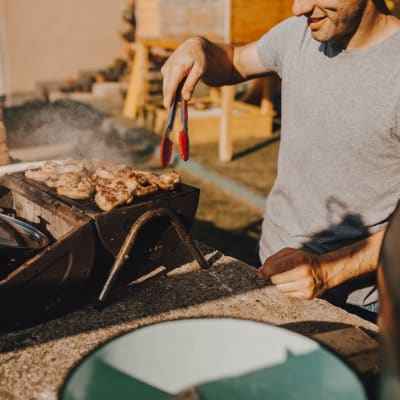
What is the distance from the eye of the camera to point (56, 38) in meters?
15.5

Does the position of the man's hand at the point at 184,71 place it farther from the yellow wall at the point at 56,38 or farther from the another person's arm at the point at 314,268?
the yellow wall at the point at 56,38

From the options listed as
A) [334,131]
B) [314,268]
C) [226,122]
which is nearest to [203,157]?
[226,122]

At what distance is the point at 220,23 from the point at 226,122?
1669 millimetres

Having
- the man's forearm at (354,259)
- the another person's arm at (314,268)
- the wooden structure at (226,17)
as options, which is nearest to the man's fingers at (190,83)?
the another person's arm at (314,268)

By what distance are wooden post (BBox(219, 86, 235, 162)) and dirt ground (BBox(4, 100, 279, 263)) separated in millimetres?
186

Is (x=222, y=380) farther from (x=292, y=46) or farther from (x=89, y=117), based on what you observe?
(x=89, y=117)

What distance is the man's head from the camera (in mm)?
2156

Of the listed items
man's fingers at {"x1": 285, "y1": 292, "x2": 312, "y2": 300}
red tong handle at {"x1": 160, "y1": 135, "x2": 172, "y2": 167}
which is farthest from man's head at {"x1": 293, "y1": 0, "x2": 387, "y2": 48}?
man's fingers at {"x1": 285, "y1": 292, "x2": 312, "y2": 300}

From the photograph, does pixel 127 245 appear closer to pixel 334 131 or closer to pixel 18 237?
pixel 18 237

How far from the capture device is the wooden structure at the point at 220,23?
321 inches

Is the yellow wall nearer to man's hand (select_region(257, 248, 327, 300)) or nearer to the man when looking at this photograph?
the man

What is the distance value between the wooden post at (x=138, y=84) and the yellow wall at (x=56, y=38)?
4602 millimetres

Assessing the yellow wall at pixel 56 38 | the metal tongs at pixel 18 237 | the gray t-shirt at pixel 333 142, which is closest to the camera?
the metal tongs at pixel 18 237

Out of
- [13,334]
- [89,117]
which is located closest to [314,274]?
[13,334]
